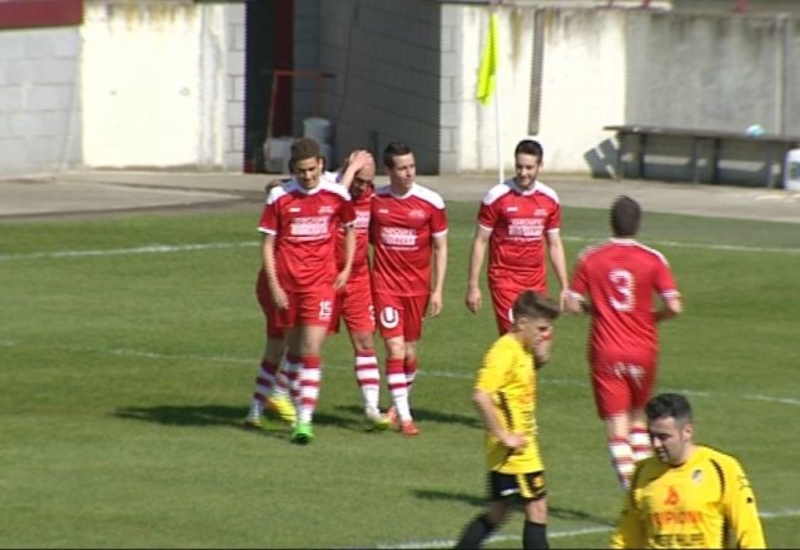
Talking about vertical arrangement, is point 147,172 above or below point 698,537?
above

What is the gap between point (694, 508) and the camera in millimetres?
10109

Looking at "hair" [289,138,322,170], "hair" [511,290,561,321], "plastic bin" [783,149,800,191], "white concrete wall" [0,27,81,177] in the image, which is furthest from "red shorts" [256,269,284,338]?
"plastic bin" [783,149,800,191]

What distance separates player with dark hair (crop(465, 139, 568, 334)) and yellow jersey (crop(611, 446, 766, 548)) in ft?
19.8

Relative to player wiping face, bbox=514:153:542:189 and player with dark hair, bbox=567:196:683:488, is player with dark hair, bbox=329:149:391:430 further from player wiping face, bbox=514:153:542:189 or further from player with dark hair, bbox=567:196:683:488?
player with dark hair, bbox=567:196:683:488

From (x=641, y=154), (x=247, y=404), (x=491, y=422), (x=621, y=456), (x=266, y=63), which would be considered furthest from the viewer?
(x=266, y=63)

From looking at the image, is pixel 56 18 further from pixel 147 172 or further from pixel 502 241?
pixel 502 241

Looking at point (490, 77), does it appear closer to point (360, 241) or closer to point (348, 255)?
point (360, 241)

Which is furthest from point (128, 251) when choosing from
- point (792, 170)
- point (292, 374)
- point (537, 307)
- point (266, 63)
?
point (537, 307)

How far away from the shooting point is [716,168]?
34.8 m

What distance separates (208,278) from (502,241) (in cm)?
820

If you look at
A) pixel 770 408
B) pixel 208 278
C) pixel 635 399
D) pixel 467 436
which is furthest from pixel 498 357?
pixel 208 278

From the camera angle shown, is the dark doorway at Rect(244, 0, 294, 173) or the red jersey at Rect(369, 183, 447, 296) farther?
the dark doorway at Rect(244, 0, 294, 173)

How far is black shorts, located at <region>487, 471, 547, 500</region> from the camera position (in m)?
11.9

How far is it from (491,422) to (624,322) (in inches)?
73.8
